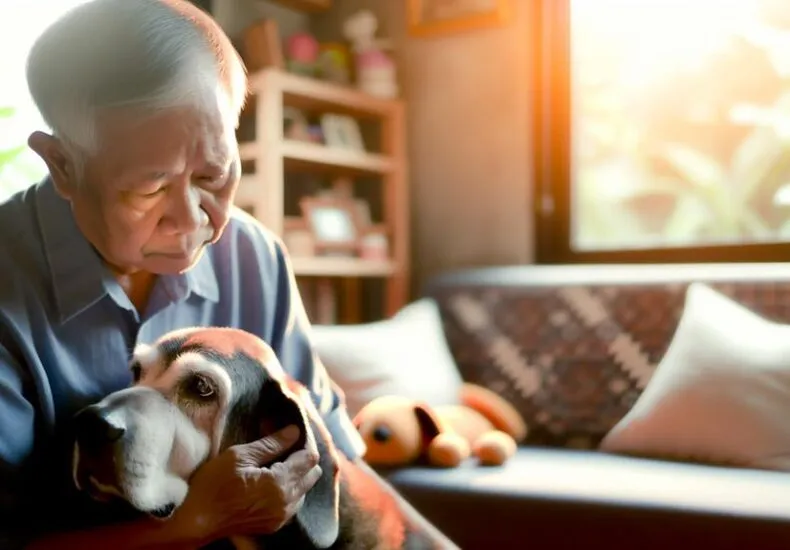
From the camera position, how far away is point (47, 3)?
1.73 meters

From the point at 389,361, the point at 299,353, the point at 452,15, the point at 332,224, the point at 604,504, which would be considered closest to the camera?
the point at 299,353

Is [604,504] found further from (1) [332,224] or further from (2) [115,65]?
(1) [332,224]

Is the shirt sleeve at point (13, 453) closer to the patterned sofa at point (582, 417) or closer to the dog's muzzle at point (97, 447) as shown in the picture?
the dog's muzzle at point (97, 447)

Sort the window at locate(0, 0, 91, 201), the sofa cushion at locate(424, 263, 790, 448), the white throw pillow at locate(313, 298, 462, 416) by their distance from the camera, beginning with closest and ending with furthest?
1. the window at locate(0, 0, 91, 201)
2. the white throw pillow at locate(313, 298, 462, 416)
3. the sofa cushion at locate(424, 263, 790, 448)

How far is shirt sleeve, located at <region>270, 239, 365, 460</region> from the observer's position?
102cm

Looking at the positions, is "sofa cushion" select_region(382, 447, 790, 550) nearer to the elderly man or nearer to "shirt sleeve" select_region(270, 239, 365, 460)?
"shirt sleeve" select_region(270, 239, 365, 460)

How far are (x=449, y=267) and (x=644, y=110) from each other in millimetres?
846

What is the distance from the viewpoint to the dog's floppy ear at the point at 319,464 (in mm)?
833

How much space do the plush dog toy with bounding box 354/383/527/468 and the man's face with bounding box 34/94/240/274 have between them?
0.99 m

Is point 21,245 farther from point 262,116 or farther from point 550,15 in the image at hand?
point 550,15

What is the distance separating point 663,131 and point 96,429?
2.32m

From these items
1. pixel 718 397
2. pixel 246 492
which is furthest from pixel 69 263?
pixel 718 397

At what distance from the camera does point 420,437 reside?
1.79 m

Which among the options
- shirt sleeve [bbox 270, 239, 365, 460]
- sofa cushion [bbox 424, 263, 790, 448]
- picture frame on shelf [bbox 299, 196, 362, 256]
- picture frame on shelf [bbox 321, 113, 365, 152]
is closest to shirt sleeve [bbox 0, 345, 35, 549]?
shirt sleeve [bbox 270, 239, 365, 460]
